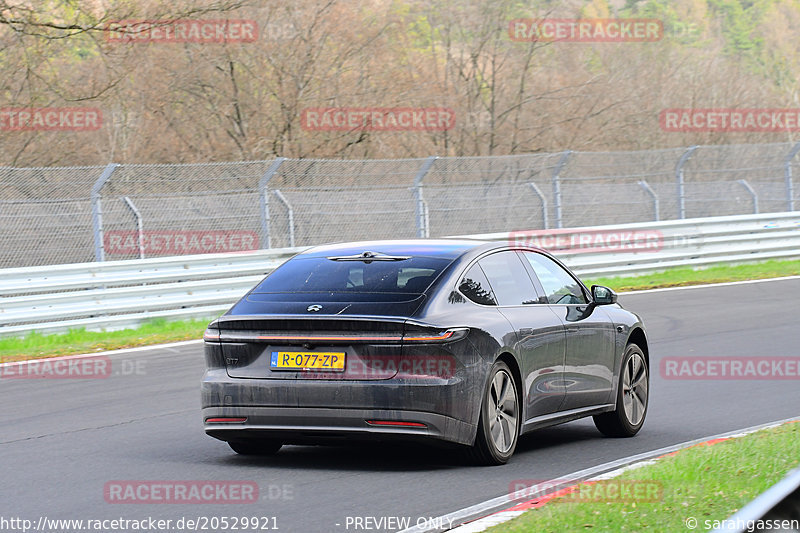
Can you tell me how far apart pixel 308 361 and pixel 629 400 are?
2952 millimetres

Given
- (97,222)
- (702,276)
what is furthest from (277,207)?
(702,276)

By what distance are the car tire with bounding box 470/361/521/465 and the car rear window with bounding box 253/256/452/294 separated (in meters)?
0.73

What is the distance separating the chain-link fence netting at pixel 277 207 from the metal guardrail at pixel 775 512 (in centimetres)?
1482

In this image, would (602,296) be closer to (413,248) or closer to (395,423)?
(413,248)

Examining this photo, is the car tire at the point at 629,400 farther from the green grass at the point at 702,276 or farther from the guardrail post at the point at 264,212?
the green grass at the point at 702,276

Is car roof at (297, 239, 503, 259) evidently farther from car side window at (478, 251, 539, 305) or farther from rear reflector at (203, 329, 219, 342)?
rear reflector at (203, 329, 219, 342)

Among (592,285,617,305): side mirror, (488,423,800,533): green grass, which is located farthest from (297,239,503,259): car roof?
(488,423,800,533): green grass

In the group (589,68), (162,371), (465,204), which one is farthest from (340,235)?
(589,68)

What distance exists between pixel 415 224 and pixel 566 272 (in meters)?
11.9

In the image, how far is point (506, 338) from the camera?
302 inches

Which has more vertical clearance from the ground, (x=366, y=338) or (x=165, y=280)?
(x=366, y=338)

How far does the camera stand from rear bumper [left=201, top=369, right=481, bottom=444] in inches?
281

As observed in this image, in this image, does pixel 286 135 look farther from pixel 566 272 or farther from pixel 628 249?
pixel 566 272

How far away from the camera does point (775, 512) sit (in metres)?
2.54
